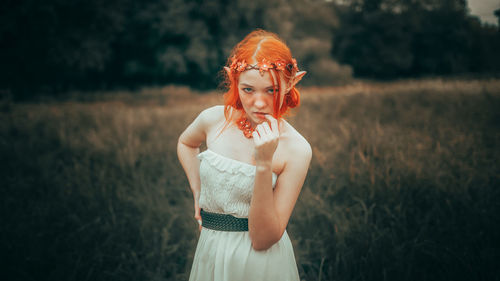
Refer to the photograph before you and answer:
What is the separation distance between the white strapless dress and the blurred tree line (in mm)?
5672

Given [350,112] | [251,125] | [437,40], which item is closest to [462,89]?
[350,112]

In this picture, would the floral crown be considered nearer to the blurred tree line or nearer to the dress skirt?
the dress skirt

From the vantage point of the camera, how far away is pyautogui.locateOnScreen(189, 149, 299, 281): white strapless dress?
1261mm

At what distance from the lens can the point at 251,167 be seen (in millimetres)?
1257

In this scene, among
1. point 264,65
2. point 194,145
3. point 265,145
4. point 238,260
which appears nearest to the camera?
point 265,145

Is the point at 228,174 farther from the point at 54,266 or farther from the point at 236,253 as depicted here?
the point at 54,266

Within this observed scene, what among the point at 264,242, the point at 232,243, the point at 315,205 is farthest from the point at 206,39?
the point at 264,242

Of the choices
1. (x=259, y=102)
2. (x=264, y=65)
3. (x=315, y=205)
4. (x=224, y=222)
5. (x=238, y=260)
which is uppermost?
(x=264, y=65)

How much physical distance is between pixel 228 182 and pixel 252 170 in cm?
12

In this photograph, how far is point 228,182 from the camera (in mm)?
1260

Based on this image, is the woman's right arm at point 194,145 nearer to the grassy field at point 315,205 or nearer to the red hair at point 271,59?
the red hair at point 271,59

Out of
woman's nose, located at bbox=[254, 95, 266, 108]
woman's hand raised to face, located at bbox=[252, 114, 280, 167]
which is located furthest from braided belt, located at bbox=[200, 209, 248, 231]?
woman's nose, located at bbox=[254, 95, 266, 108]

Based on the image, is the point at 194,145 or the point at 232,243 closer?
the point at 232,243

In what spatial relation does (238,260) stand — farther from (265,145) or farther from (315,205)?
(315,205)
